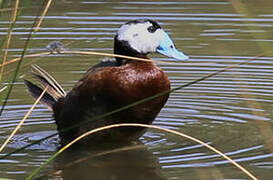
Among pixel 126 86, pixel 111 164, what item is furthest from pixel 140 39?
pixel 111 164

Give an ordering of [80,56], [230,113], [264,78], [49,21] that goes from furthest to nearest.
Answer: [49,21], [80,56], [264,78], [230,113]

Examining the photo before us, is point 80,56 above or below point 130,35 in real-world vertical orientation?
below

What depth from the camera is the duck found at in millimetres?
6316

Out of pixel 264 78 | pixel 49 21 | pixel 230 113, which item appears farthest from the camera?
pixel 49 21

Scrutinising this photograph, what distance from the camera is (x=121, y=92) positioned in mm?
6297

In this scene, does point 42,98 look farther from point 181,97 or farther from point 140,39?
point 181,97

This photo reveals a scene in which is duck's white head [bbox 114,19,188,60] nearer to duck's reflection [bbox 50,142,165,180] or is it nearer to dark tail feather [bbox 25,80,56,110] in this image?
duck's reflection [bbox 50,142,165,180]

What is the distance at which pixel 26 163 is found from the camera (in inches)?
249

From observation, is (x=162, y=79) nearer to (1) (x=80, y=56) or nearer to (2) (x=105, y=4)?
(1) (x=80, y=56)

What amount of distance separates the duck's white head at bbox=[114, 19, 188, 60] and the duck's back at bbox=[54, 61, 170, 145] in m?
0.11

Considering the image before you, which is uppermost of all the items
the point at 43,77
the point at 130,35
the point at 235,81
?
the point at 130,35

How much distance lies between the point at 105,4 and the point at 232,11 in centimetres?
177

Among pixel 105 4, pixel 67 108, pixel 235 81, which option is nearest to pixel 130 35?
pixel 67 108

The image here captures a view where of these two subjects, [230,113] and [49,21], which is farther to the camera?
[49,21]
